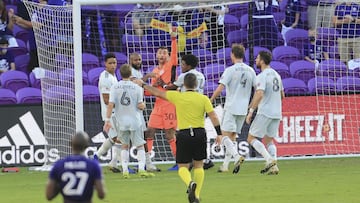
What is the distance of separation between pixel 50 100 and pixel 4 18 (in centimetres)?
494

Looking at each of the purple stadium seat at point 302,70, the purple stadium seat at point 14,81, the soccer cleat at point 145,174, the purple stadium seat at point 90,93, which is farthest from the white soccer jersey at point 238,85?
the purple stadium seat at point 14,81

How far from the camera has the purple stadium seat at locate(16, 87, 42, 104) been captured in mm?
21688

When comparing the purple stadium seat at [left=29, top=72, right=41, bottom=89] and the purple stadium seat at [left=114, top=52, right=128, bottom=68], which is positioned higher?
the purple stadium seat at [left=114, top=52, right=128, bottom=68]

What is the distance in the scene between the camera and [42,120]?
68.8 ft

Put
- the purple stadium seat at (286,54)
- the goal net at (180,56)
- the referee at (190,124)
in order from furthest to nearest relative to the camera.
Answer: the purple stadium seat at (286,54), the goal net at (180,56), the referee at (190,124)

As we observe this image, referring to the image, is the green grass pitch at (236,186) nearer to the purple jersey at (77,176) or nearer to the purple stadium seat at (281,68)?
the purple stadium seat at (281,68)

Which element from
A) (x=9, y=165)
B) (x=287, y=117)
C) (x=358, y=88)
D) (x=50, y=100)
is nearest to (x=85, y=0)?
(x=50, y=100)

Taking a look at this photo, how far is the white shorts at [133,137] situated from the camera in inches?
717

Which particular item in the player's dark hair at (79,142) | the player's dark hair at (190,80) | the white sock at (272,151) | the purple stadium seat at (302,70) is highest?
the player's dark hair at (79,142)

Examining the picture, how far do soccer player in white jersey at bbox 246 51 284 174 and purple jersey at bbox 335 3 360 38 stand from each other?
16.7 feet

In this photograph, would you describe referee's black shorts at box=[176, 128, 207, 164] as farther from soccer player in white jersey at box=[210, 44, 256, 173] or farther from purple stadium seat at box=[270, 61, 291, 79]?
purple stadium seat at box=[270, 61, 291, 79]

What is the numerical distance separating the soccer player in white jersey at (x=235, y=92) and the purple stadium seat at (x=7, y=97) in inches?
194

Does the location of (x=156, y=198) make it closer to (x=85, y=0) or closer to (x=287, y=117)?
(x=85, y=0)

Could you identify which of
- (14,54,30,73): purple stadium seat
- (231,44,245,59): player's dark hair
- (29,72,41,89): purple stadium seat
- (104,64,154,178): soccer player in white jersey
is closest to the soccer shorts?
(104,64,154,178): soccer player in white jersey
